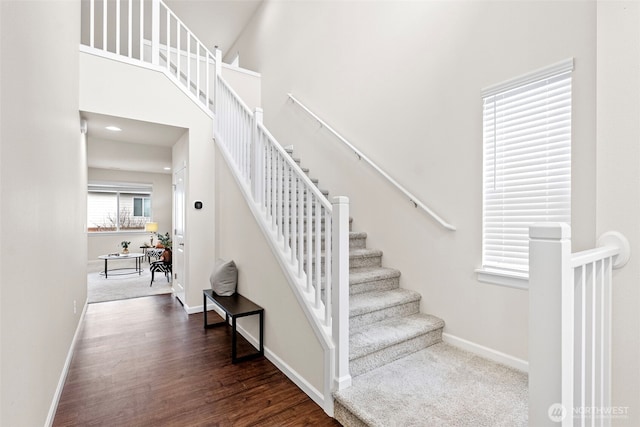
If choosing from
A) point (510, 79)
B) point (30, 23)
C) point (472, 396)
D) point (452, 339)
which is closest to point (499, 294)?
point (452, 339)

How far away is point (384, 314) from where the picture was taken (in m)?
2.65

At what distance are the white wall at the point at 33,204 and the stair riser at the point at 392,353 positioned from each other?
1.78 meters

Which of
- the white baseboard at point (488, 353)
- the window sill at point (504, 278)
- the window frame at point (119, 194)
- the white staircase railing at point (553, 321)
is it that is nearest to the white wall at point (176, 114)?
the white baseboard at point (488, 353)

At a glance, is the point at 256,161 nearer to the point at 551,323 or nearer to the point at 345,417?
the point at 345,417

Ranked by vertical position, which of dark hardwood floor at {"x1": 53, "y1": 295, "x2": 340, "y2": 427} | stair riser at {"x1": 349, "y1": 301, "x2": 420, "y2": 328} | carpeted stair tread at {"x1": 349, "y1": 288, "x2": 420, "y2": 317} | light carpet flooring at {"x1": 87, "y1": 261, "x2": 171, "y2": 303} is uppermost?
carpeted stair tread at {"x1": 349, "y1": 288, "x2": 420, "y2": 317}

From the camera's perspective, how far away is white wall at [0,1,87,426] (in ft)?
4.03

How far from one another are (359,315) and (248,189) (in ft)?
5.86

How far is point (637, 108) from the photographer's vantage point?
1465 mm

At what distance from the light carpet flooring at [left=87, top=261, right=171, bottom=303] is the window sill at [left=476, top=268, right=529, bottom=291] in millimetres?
5008

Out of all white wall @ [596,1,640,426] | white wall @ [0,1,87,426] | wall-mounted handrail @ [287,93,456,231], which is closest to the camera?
white wall @ [0,1,87,426]

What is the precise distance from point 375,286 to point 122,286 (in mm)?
5142

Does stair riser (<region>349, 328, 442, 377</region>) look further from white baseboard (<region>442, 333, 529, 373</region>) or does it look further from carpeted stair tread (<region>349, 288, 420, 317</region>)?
carpeted stair tread (<region>349, 288, 420, 317</region>)

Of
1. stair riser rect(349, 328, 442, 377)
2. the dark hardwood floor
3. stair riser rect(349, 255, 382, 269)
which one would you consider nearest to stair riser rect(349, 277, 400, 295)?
stair riser rect(349, 255, 382, 269)

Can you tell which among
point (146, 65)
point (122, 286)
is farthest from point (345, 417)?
point (122, 286)
